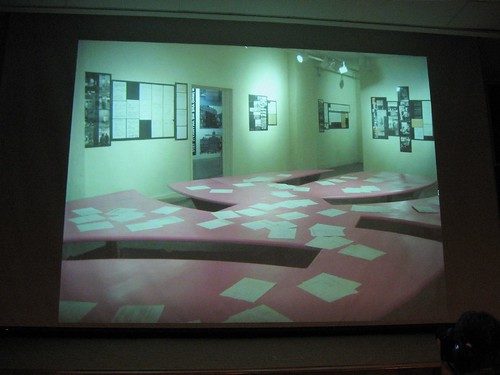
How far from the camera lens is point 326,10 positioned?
6.38 ft

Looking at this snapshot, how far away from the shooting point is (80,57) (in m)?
1.94

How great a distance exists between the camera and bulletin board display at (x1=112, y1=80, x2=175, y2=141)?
6.57 ft

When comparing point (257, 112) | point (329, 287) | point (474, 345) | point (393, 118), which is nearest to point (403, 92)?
point (393, 118)

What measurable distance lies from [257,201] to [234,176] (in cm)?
29

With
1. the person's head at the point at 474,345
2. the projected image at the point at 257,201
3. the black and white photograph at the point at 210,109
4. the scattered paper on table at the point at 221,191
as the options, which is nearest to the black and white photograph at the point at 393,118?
the projected image at the point at 257,201

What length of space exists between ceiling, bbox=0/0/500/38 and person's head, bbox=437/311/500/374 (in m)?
1.83

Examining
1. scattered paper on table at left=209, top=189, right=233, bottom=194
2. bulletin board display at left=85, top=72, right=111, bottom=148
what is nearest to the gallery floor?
scattered paper on table at left=209, top=189, right=233, bottom=194

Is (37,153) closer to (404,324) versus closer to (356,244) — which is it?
(356,244)

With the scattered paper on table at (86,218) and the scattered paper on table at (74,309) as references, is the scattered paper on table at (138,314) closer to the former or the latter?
the scattered paper on table at (74,309)

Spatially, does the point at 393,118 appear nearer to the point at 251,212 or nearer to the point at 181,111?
the point at 251,212

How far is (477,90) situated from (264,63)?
1.47m

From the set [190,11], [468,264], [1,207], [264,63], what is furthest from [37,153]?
[468,264]

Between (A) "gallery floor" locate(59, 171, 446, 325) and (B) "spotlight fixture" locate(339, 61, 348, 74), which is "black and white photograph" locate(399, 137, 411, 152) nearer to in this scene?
(A) "gallery floor" locate(59, 171, 446, 325)

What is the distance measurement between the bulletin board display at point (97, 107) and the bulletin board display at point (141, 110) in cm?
4
